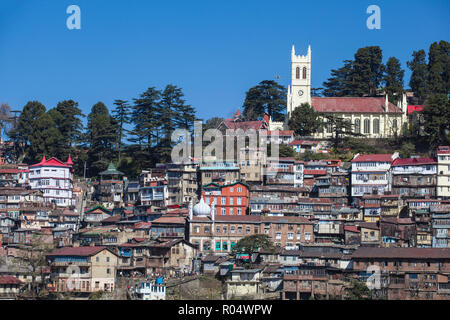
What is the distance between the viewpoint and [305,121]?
97750 millimetres

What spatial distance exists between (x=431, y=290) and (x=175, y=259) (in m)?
20.2

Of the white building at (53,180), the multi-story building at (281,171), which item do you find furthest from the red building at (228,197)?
the white building at (53,180)

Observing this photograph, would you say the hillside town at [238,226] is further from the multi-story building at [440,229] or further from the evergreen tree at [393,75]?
the evergreen tree at [393,75]

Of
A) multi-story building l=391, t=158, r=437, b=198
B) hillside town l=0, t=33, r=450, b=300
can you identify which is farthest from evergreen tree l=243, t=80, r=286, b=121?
multi-story building l=391, t=158, r=437, b=198

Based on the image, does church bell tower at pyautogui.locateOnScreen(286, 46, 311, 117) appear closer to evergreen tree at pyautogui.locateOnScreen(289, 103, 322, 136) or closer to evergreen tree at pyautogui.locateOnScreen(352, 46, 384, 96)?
evergreen tree at pyautogui.locateOnScreen(289, 103, 322, 136)

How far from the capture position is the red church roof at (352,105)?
102688 mm

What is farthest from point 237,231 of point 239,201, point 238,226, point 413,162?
point 413,162

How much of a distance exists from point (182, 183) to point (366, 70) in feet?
123

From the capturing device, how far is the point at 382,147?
9631cm

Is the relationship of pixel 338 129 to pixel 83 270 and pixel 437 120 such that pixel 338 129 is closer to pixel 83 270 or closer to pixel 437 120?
pixel 437 120

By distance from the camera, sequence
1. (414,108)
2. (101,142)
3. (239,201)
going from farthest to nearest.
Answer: (414,108), (101,142), (239,201)

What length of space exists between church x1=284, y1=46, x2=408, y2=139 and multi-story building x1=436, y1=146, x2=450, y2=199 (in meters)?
19.7

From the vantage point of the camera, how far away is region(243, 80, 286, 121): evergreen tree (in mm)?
103125
